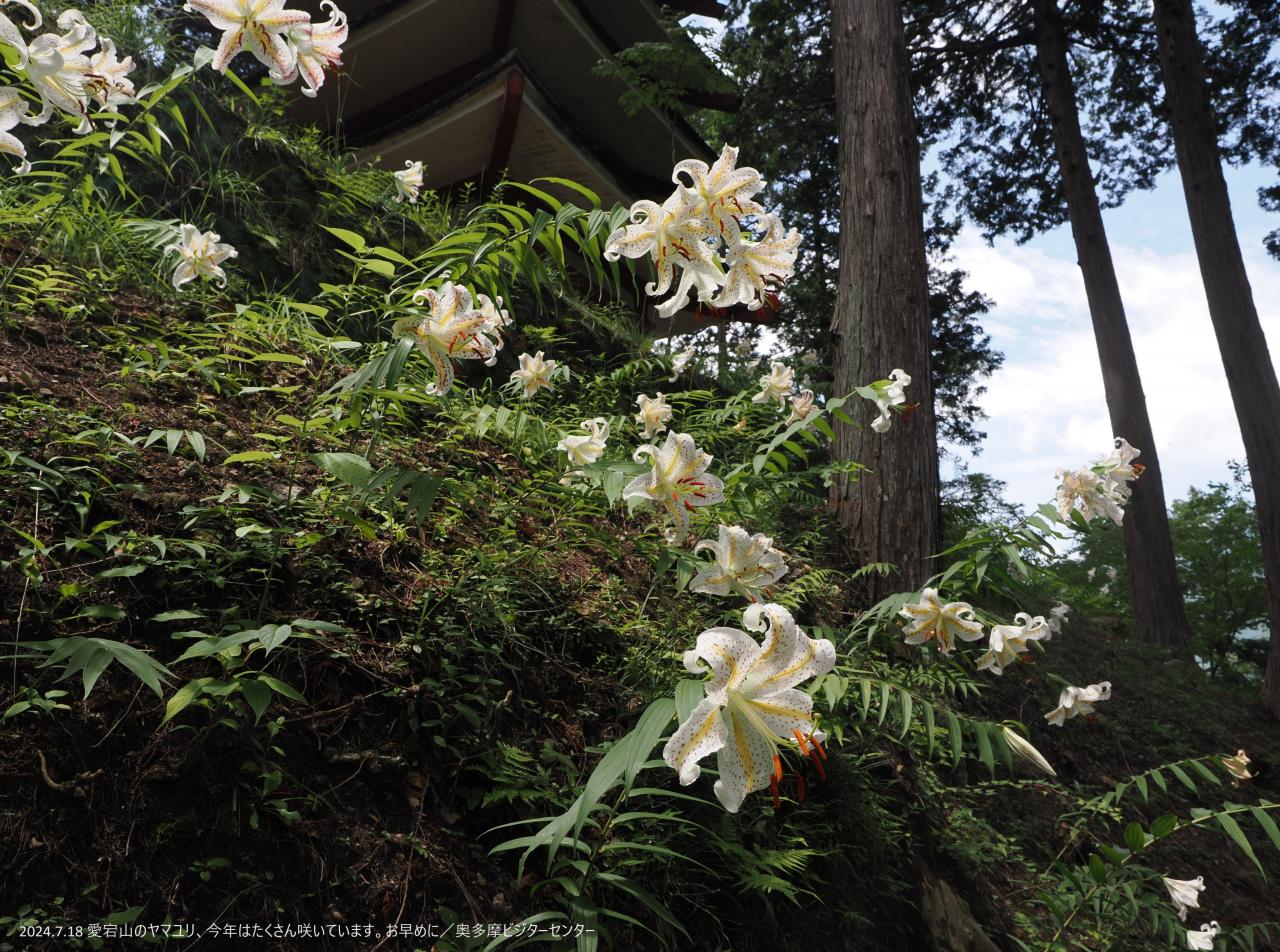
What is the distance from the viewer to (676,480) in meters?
1.67

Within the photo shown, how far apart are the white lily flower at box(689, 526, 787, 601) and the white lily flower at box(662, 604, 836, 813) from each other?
Result: 1.85 ft

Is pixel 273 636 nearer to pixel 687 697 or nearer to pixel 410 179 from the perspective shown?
pixel 687 697

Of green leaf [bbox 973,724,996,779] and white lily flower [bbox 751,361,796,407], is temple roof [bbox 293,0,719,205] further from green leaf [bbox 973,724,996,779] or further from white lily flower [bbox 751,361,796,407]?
green leaf [bbox 973,724,996,779]

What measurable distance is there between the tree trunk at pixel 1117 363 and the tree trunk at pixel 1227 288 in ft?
3.27

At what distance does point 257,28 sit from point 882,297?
10.7 feet

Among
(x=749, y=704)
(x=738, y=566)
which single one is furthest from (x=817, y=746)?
(x=738, y=566)

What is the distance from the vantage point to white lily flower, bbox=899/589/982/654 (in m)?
1.99

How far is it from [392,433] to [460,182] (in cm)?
589

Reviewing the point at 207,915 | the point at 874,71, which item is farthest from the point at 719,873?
the point at 874,71

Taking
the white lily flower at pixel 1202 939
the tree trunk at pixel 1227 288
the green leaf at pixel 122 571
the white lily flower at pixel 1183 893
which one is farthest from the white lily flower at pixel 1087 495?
the tree trunk at pixel 1227 288

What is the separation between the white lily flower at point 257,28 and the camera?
1.48 m

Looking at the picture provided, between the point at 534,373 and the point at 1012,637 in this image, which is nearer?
the point at 1012,637

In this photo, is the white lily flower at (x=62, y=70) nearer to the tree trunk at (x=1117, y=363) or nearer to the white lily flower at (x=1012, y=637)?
the white lily flower at (x=1012, y=637)

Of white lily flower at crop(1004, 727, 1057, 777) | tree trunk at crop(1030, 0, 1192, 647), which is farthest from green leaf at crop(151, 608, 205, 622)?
tree trunk at crop(1030, 0, 1192, 647)
